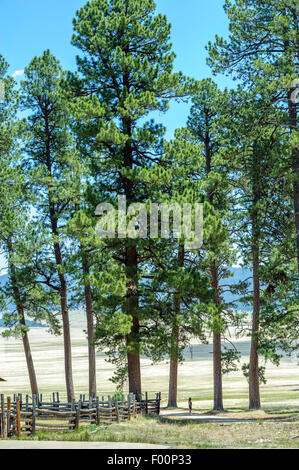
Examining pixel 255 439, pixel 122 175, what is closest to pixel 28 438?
pixel 255 439

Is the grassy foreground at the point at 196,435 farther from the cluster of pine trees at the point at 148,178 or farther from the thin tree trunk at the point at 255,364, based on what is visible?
the thin tree trunk at the point at 255,364

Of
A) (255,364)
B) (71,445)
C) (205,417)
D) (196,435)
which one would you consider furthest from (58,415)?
(255,364)

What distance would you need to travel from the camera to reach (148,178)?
2555 centimetres

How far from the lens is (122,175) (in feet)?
88.7

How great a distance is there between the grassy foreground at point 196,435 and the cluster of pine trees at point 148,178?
4386 millimetres

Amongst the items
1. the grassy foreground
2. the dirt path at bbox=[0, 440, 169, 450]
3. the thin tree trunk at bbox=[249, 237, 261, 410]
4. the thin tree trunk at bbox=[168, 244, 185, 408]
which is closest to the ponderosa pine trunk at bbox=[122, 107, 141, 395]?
the thin tree trunk at bbox=[168, 244, 185, 408]

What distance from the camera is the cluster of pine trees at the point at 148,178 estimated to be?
2303 centimetres

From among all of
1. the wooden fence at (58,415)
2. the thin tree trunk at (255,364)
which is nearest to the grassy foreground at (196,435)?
the wooden fence at (58,415)

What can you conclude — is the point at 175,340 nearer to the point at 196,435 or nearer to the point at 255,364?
the point at 255,364

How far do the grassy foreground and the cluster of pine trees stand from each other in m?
4.39

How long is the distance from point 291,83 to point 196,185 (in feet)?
23.2

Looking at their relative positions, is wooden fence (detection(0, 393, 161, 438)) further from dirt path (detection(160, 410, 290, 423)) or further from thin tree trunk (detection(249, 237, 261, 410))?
thin tree trunk (detection(249, 237, 261, 410))

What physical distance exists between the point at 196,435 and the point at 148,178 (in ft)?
37.2

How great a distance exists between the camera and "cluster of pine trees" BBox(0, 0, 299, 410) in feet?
75.6
